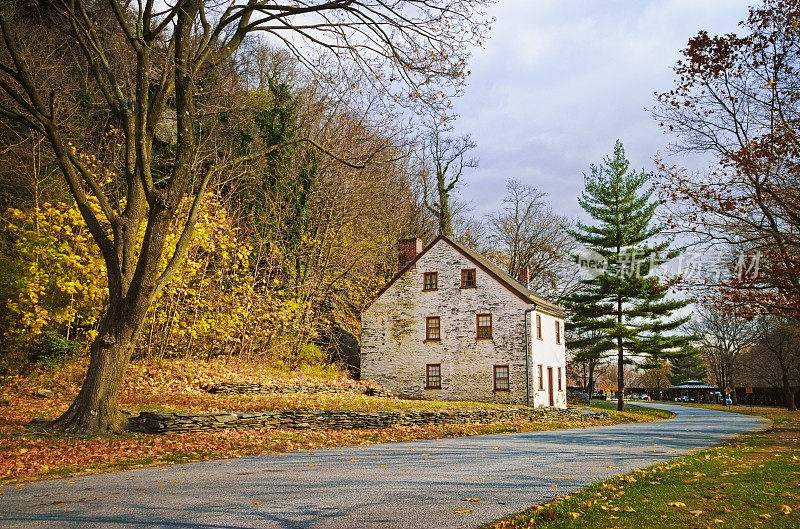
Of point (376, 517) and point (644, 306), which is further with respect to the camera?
point (644, 306)

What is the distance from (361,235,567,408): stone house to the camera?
30328mm

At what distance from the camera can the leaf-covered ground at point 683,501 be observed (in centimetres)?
588

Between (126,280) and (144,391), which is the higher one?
(126,280)

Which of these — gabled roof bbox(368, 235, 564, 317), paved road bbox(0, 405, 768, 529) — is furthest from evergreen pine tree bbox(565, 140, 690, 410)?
paved road bbox(0, 405, 768, 529)

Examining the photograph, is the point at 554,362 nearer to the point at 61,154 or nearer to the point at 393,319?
the point at 393,319

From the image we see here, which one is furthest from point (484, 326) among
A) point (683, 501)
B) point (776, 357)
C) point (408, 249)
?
point (776, 357)

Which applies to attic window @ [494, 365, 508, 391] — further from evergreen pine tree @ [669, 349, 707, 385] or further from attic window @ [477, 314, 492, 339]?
evergreen pine tree @ [669, 349, 707, 385]

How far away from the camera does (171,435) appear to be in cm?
1350

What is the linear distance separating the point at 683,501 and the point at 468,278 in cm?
2491

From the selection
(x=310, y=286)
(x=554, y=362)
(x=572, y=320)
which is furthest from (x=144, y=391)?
(x=572, y=320)

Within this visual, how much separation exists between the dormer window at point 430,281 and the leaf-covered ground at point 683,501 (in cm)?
2195

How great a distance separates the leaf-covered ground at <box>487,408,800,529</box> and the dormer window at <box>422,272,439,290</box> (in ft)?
72.0

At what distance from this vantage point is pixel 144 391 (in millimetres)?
19844

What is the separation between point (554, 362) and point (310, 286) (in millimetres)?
14069
